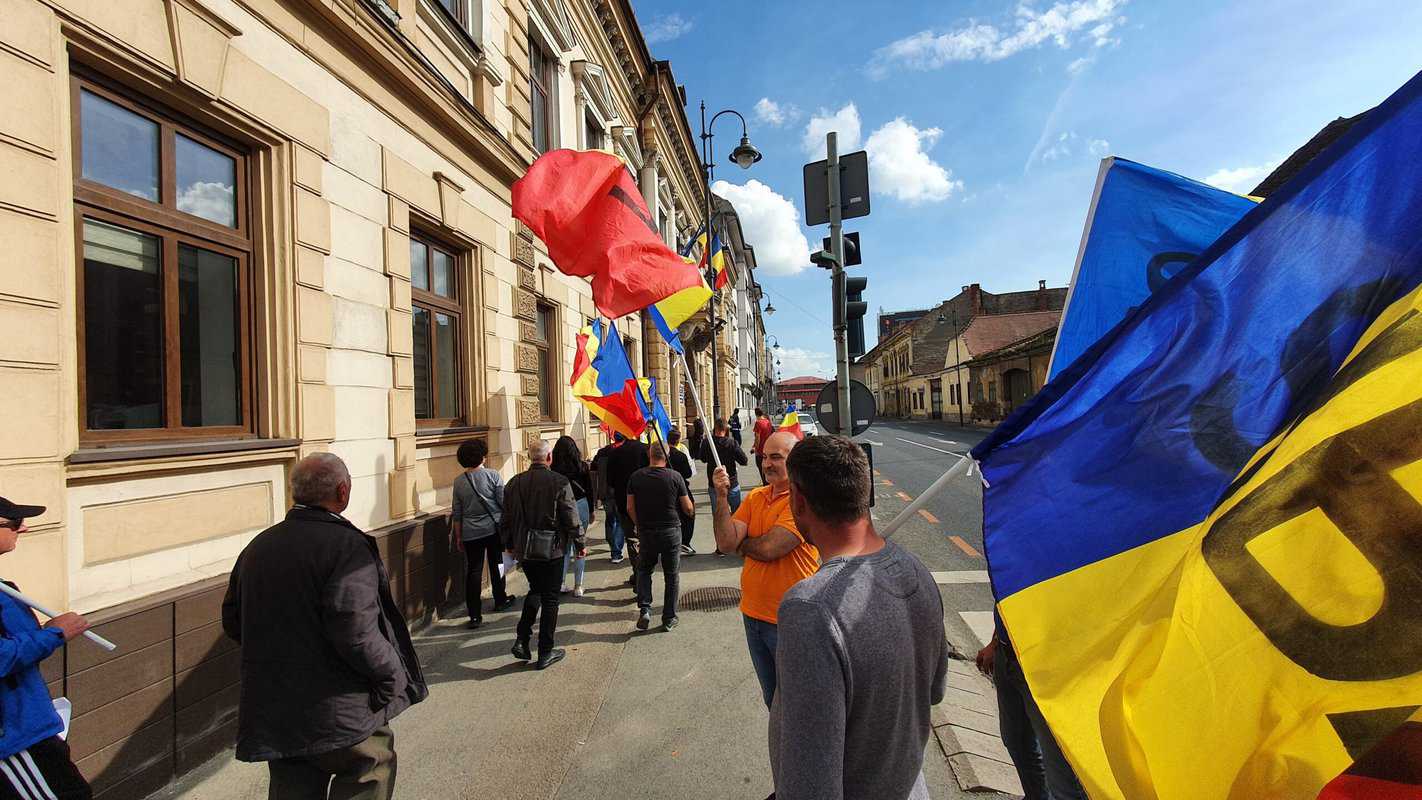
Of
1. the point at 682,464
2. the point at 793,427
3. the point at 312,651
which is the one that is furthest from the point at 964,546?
the point at 312,651

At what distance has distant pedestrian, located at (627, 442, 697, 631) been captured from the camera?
5.19m

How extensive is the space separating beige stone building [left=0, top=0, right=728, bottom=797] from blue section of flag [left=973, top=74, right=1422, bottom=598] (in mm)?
4183

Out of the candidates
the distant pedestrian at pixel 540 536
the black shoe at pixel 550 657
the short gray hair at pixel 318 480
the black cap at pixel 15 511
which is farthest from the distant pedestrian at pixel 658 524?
the black cap at pixel 15 511

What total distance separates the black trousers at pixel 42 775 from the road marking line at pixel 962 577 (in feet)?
20.1

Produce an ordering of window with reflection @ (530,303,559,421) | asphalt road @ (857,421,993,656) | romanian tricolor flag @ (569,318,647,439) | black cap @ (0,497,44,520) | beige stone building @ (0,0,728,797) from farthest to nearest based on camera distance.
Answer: window with reflection @ (530,303,559,421) < romanian tricolor flag @ (569,318,647,439) < asphalt road @ (857,421,993,656) < beige stone building @ (0,0,728,797) < black cap @ (0,497,44,520)

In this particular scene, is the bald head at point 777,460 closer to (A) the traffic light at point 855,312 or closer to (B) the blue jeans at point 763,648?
(B) the blue jeans at point 763,648

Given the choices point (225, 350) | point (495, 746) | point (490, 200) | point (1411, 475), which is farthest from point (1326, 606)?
point (490, 200)

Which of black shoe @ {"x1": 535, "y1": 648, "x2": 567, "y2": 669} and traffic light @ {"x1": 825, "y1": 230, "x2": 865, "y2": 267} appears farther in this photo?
traffic light @ {"x1": 825, "y1": 230, "x2": 865, "y2": 267}

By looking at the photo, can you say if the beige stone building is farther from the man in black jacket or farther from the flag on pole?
the flag on pole

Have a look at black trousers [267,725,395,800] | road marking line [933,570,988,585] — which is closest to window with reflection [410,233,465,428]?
black trousers [267,725,395,800]

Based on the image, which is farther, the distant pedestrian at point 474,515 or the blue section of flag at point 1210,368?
the distant pedestrian at point 474,515

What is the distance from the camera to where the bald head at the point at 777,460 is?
2930 mm

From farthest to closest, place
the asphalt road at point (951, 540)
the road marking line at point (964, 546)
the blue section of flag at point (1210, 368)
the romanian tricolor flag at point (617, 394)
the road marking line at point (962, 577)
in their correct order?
the road marking line at point (964, 546) < the romanian tricolor flag at point (617, 394) < the road marking line at point (962, 577) < the asphalt road at point (951, 540) < the blue section of flag at point (1210, 368)

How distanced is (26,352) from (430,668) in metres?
3.07
